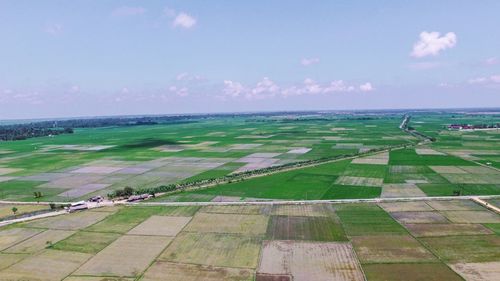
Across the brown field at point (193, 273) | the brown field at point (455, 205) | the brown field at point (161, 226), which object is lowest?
the brown field at point (193, 273)

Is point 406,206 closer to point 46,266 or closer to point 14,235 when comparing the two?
point 46,266

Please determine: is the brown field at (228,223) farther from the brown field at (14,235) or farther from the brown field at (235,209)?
the brown field at (14,235)

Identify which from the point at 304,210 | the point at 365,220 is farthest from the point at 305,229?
the point at 365,220

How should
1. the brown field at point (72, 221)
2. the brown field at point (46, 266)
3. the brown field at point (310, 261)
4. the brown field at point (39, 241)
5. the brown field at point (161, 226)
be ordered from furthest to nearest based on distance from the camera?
the brown field at point (72, 221) < the brown field at point (161, 226) < the brown field at point (39, 241) < the brown field at point (46, 266) < the brown field at point (310, 261)

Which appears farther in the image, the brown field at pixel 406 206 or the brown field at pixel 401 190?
the brown field at pixel 401 190

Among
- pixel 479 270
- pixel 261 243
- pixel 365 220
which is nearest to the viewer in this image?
pixel 479 270

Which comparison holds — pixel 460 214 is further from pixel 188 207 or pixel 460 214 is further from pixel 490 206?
pixel 188 207

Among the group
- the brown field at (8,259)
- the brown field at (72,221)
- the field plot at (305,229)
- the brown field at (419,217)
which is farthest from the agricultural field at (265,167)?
the brown field at (8,259)
